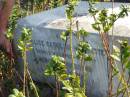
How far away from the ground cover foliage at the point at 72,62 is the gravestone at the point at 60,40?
0.06m

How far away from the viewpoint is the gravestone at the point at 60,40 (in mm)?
2713

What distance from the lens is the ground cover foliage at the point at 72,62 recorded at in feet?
5.13

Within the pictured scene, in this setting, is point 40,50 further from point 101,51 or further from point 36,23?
point 101,51

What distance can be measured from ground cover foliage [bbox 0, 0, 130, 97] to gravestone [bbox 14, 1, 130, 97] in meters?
0.06

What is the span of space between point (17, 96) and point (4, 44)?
1723 millimetres

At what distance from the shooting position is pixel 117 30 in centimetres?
266

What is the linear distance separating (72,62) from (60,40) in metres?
0.91

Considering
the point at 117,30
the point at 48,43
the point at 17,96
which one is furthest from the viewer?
the point at 48,43

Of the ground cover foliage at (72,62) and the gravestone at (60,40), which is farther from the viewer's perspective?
the gravestone at (60,40)

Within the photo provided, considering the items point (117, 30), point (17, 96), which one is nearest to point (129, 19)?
point (117, 30)

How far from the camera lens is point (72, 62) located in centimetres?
212

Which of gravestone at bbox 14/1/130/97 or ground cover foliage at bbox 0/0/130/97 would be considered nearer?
ground cover foliage at bbox 0/0/130/97

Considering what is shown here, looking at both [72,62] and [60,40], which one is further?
[60,40]

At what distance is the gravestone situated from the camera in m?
2.71
